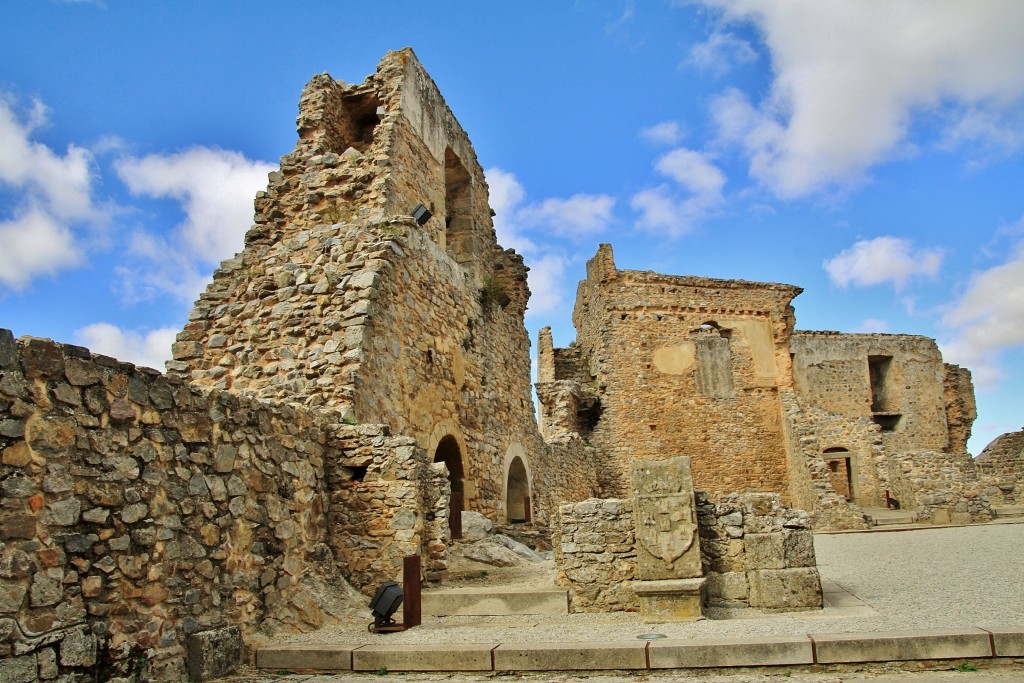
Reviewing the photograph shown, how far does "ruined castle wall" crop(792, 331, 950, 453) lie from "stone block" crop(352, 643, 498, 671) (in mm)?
27060

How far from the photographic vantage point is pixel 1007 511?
17203mm

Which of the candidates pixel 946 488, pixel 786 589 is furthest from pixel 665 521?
pixel 946 488

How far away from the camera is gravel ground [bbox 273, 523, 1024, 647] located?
5.29 meters

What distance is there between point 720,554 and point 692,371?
16711mm

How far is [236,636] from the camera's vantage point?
5102mm

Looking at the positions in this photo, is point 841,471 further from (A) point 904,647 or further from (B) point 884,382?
(A) point 904,647

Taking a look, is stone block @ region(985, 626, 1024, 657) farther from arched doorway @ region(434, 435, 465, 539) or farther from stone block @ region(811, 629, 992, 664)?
arched doorway @ region(434, 435, 465, 539)

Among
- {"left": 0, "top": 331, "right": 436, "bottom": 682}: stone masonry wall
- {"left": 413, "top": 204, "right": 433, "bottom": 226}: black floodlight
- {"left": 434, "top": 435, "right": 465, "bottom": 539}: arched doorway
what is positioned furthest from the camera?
{"left": 434, "top": 435, "right": 465, "bottom": 539}: arched doorway

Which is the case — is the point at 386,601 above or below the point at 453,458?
below

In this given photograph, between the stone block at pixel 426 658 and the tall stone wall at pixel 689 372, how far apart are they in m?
16.3

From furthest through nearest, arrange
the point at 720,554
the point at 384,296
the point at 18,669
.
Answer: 1. the point at 384,296
2. the point at 720,554
3. the point at 18,669

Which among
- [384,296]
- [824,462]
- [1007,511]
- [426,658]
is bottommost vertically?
[426,658]

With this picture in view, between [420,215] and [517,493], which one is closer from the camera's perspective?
[420,215]

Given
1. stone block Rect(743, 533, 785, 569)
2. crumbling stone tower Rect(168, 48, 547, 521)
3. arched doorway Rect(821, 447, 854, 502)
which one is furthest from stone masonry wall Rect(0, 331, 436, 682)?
arched doorway Rect(821, 447, 854, 502)
